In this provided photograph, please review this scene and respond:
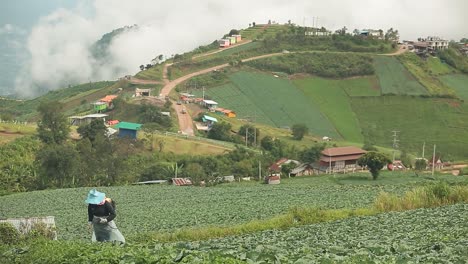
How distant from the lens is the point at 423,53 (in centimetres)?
11800

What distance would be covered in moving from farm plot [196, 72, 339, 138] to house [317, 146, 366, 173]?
21.5 meters

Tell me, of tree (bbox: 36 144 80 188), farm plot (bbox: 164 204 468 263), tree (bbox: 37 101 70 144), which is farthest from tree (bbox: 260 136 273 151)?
farm plot (bbox: 164 204 468 263)

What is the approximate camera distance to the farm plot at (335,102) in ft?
279

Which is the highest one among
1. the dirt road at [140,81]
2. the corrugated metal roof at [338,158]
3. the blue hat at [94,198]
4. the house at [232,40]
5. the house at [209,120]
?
the house at [232,40]

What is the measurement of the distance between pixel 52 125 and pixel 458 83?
78.8m

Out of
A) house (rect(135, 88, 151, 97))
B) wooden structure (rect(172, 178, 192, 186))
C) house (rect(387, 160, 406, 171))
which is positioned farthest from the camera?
house (rect(135, 88, 151, 97))

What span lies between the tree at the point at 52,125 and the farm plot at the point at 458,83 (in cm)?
6906

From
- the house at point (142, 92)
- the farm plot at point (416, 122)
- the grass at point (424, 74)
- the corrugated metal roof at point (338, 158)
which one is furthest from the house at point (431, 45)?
the corrugated metal roof at point (338, 158)

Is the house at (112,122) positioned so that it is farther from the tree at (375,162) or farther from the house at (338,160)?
the tree at (375,162)

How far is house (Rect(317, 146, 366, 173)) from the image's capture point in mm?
60594

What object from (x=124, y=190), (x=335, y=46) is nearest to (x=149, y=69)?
(x=335, y=46)

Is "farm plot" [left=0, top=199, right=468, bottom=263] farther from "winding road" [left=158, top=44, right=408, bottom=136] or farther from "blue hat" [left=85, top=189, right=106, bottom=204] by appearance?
"winding road" [left=158, top=44, right=408, bottom=136]

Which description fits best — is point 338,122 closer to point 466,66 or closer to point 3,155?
point 466,66

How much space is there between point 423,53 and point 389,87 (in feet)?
83.6
